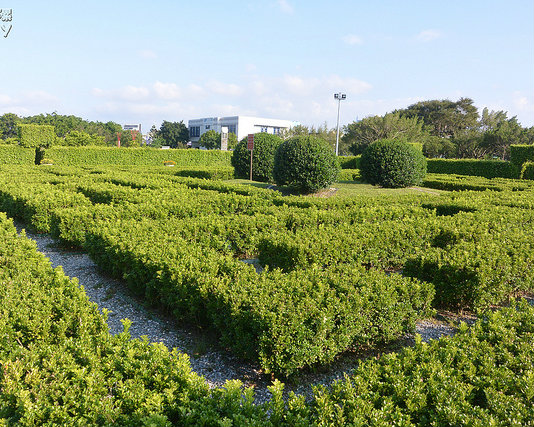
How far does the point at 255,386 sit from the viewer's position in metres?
3.62

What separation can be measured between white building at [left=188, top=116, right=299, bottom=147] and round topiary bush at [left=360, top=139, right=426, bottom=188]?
76.9 meters

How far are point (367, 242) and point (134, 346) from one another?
431 cm

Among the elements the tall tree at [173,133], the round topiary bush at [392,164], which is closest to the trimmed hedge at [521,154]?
the round topiary bush at [392,164]

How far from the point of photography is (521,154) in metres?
23.7

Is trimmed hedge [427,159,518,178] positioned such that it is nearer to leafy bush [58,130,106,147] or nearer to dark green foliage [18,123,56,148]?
dark green foliage [18,123,56,148]

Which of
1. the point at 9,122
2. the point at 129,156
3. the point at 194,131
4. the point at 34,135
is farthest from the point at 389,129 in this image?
the point at 9,122

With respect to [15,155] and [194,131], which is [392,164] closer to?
[15,155]

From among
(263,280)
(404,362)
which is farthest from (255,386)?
(404,362)

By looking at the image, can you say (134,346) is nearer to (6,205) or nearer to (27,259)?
(27,259)

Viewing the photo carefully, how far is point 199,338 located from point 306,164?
997 centimetres

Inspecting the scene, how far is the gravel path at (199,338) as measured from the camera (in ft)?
12.3

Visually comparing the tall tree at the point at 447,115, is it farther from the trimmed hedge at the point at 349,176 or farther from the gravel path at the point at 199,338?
the gravel path at the point at 199,338

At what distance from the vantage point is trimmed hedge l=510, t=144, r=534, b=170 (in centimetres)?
2325

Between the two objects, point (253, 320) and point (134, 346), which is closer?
point (134, 346)
